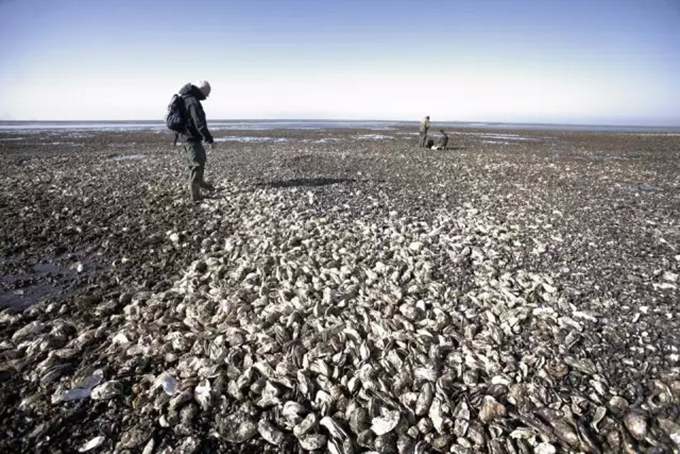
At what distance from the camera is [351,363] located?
4395mm

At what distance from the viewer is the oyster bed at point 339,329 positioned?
11.8 ft

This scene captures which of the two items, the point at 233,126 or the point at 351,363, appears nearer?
the point at 351,363

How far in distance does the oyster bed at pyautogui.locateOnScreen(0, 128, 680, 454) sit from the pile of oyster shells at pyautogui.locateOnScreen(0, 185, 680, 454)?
0.07 feet

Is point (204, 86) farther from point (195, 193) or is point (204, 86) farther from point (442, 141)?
point (442, 141)

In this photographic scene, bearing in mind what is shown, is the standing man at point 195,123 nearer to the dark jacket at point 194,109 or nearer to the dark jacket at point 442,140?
the dark jacket at point 194,109

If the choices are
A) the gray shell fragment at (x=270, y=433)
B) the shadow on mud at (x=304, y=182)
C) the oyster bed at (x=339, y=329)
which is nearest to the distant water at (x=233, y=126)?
the shadow on mud at (x=304, y=182)

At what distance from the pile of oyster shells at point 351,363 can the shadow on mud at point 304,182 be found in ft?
19.2

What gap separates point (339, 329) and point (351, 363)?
60 cm

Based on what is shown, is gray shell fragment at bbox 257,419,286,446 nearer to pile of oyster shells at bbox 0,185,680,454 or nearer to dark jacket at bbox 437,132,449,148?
pile of oyster shells at bbox 0,185,680,454

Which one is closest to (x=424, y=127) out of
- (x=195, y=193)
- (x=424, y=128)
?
(x=424, y=128)

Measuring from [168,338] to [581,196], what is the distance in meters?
12.7

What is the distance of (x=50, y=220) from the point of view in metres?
9.23

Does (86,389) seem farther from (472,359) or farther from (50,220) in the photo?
(50,220)

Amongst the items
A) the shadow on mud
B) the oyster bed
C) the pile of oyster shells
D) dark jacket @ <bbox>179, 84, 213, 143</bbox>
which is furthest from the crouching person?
the pile of oyster shells
